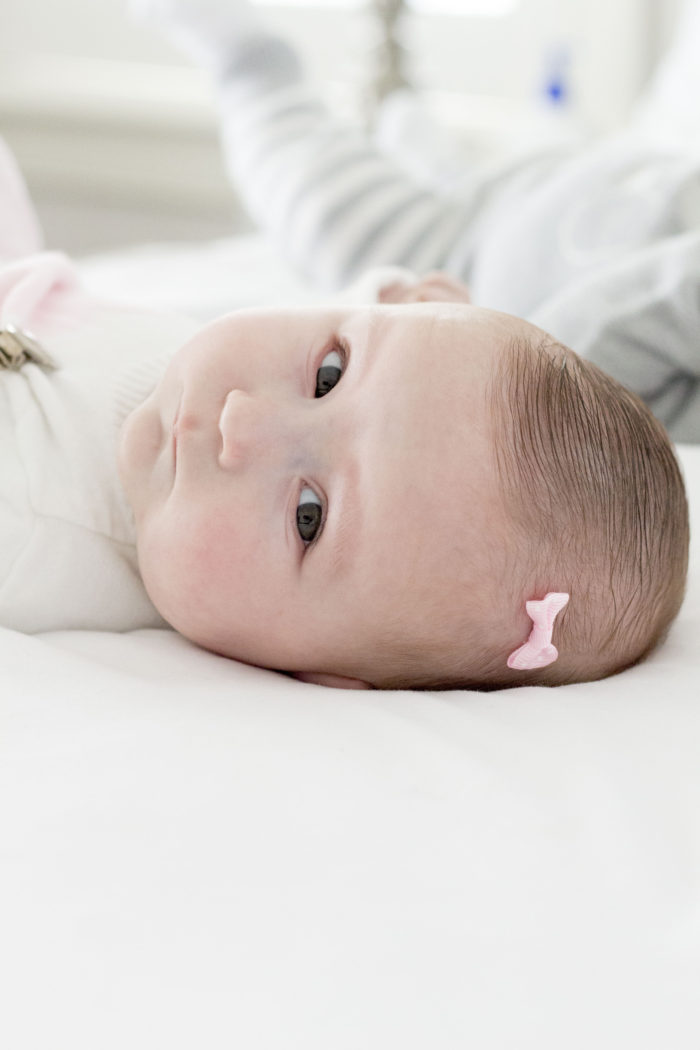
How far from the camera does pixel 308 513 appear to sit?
2.65ft

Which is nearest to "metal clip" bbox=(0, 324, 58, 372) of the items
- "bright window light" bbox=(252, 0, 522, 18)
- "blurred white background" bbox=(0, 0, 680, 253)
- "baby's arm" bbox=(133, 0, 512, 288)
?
"baby's arm" bbox=(133, 0, 512, 288)

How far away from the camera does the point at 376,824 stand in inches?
22.2

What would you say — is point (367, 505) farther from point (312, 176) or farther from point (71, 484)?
point (312, 176)

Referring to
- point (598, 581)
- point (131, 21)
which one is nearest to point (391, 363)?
point (598, 581)

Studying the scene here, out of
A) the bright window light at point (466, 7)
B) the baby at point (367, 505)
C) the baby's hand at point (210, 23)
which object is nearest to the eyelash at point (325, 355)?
the baby at point (367, 505)

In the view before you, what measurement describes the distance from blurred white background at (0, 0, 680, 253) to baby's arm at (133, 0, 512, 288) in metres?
0.92

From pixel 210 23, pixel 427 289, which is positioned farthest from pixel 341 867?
pixel 210 23

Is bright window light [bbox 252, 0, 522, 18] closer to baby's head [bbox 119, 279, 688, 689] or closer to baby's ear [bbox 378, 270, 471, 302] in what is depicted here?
baby's ear [bbox 378, 270, 471, 302]

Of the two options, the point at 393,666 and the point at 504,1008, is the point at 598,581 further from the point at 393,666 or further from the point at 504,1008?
the point at 504,1008

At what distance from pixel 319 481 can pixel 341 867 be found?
0.34m

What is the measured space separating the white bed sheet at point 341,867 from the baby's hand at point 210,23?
153 cm

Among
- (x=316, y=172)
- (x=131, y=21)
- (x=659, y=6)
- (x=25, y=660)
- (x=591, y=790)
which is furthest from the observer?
(x=131, y=21)

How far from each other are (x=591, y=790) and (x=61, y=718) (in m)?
0.30

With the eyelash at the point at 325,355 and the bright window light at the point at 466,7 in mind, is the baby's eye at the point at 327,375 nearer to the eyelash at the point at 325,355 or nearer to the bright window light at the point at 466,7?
the eyelash at the point at 325,355
